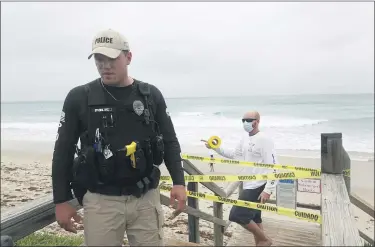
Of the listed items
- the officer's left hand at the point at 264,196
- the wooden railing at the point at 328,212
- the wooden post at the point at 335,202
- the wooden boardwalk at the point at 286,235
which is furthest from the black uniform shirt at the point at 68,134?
the wooden boardwalk at the point at 286,235

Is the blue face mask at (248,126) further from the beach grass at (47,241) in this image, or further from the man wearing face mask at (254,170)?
the beach grass at (47,241)

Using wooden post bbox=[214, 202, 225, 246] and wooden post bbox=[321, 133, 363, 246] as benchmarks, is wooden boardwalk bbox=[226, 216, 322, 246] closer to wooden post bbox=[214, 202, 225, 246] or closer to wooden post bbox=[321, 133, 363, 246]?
wooden post bbox=[214, 202, 225, 246]

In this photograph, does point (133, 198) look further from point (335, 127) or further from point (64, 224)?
point (335, 127)

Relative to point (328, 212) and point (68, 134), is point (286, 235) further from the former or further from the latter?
point (68, 134)

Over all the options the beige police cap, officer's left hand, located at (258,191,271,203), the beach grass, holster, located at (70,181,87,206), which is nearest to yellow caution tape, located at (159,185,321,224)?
officer's left hand, located at (258,191,271,203)

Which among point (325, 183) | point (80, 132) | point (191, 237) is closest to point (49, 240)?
point (191, 237)

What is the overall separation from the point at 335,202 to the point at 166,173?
883 centimetres

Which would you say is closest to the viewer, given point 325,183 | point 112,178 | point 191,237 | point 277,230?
point 112,178

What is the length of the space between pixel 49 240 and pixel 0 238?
429 centimetres

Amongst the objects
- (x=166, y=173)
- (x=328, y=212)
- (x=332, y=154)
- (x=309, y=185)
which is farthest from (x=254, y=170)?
(x=166, y=173)

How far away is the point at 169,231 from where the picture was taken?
711 cm

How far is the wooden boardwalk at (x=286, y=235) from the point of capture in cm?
518

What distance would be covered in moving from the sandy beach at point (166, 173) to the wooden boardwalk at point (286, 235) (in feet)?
3.05

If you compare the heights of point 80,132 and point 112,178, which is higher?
point 80,132
